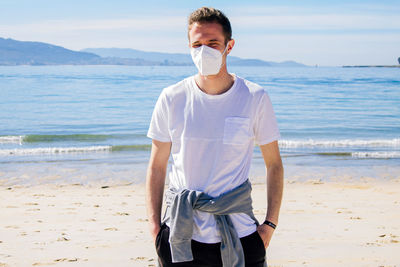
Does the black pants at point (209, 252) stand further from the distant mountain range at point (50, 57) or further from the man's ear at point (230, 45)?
the distant mountain range at point (50, 57)

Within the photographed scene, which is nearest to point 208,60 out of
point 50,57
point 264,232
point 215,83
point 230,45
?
point 215,83

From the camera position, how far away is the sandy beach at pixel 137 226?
5.27 m

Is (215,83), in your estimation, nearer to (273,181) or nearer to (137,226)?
(273,181)

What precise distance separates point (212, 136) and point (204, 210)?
34 cm

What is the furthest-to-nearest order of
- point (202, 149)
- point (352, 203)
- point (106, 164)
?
point (106, 164) < point (352, 203) < point (202, 149)

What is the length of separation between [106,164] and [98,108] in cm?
1570

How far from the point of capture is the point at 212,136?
2.30m

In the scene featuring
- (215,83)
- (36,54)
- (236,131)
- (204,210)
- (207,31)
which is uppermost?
(36,54)

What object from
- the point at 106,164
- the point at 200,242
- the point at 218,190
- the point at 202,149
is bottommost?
the point at 106,164

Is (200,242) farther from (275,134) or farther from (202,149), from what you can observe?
(275,134)

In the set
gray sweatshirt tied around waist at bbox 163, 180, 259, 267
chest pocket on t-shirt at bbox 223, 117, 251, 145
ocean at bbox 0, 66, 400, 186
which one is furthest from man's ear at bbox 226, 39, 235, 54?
ocean at bbox 0, 66, 400, 186

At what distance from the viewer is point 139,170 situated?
11.3 meters

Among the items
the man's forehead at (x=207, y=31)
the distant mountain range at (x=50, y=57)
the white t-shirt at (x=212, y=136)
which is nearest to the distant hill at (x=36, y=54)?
the distant mountain range at (x=50, y=57)

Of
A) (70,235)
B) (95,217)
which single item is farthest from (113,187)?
(70,235)
